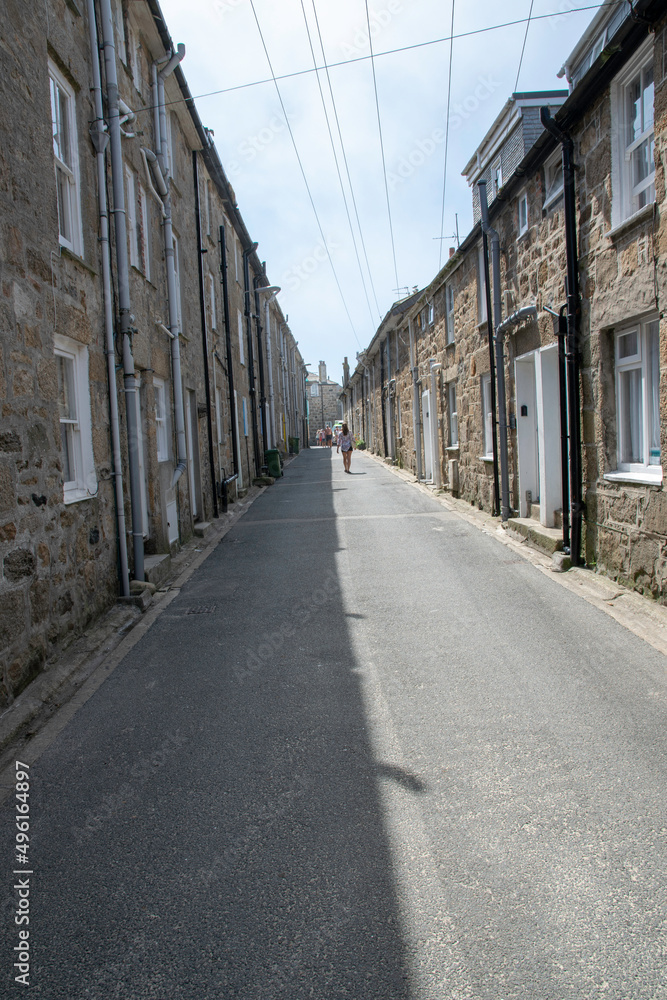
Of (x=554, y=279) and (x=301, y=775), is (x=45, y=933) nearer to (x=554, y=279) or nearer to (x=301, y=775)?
(x=301, y=775)

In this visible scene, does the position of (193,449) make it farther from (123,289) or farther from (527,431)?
(527,431)

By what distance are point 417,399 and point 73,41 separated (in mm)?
14137

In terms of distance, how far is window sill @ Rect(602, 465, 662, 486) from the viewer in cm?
618

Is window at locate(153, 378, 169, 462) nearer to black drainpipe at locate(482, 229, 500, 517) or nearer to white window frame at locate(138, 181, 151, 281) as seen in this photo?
white window frame at locate(138, 181, 151, 281)

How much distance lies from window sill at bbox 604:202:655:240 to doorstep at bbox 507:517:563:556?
3.47m

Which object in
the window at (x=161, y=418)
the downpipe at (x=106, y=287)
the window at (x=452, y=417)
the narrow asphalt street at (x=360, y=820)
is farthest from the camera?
the window at (x=452, y=417)

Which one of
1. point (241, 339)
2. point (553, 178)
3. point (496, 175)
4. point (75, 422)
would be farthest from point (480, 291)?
point (241, 339)

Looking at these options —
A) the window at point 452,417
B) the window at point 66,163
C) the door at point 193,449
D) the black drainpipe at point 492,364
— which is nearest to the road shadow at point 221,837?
the window at point 66,163

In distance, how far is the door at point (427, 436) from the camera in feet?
61.2

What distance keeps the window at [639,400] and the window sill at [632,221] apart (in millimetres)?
879

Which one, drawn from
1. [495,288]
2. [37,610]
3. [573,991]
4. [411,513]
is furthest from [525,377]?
[573,991]

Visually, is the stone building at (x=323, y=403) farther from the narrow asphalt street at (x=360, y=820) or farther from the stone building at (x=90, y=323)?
the narrow asphalt street at (x=360, y=820)

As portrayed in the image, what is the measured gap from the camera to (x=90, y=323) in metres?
6.70

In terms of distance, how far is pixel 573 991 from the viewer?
6.75 ft
